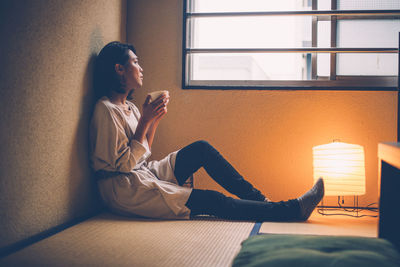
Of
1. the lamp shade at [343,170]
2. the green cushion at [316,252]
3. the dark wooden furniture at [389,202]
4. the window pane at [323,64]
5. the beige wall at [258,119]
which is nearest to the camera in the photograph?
the green cushion at [316,252]

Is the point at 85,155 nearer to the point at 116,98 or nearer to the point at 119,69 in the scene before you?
the point at 116,98

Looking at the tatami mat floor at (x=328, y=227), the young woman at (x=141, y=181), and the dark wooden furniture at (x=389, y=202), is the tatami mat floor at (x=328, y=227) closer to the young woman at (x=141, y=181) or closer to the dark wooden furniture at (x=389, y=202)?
the young woman at (x=141, y=181)

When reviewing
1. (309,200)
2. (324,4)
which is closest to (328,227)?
(309,200)

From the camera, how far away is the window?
2.57 metres

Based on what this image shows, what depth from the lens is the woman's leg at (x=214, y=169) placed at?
79.0 inches

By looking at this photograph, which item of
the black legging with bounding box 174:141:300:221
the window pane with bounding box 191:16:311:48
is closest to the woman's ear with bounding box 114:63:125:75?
the black legging with bounding box 174:141:300:221

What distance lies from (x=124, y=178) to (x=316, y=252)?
1.31m

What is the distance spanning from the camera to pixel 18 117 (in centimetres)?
142

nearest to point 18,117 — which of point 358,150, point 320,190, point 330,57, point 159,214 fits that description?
point 159,214

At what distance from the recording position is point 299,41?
2.70m

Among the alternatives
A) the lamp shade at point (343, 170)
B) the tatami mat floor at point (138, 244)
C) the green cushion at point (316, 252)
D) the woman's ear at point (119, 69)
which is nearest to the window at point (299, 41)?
the lamp shade at point (343, 170)

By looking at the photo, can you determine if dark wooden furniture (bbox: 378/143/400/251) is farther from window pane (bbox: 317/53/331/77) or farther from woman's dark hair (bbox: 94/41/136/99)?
window pane (bbox: 317/53/331/77)

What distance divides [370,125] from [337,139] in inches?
9.8

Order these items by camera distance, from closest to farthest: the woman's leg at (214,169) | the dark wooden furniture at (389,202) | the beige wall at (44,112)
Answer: the dark wooden furniture at (389,202), the beige wall at (44,112), the woman's leg at (214,169)
